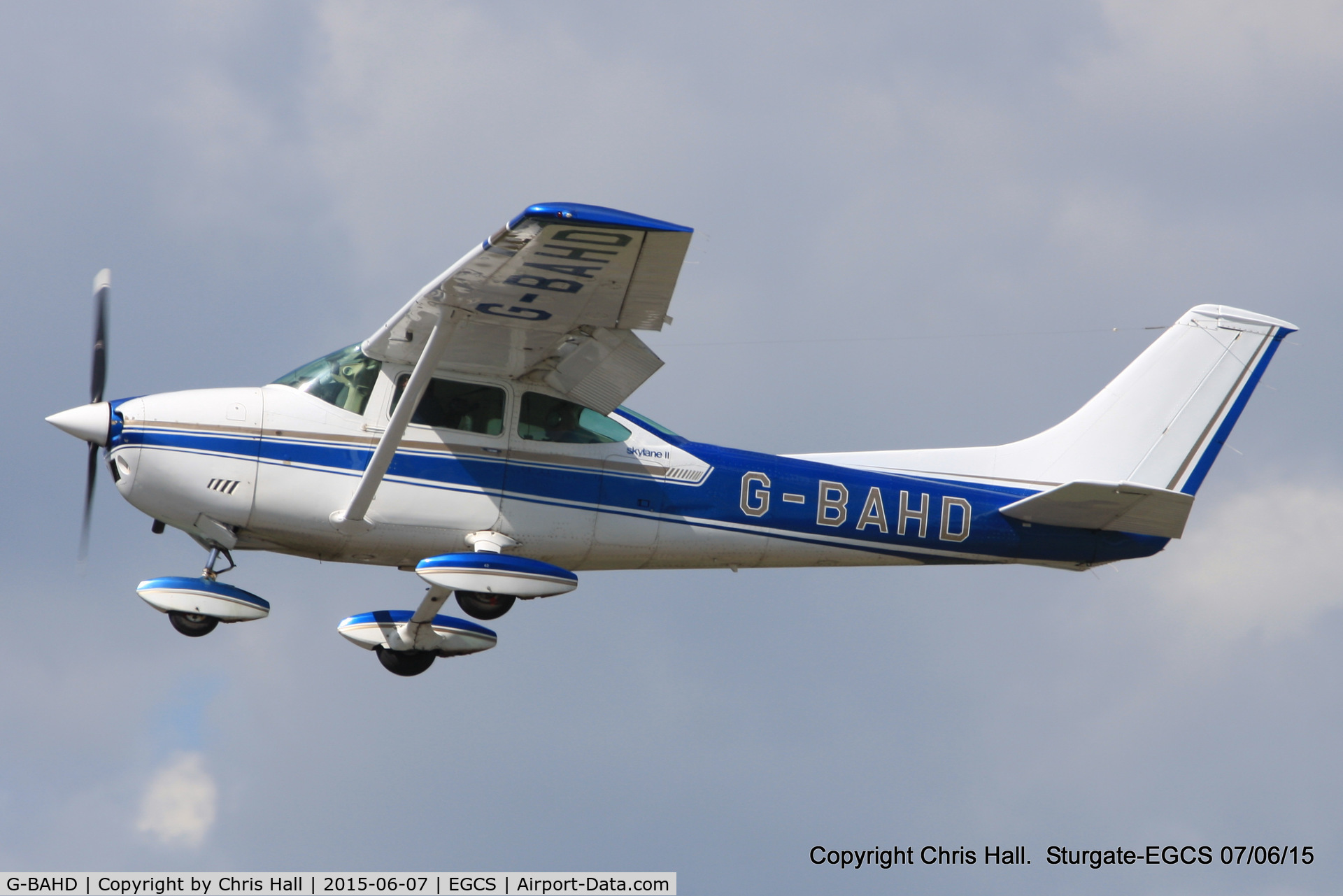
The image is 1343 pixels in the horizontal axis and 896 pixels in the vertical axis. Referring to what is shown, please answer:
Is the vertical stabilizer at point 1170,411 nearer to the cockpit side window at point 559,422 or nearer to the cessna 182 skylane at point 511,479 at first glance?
the cessna 182 skylane at point 511,479

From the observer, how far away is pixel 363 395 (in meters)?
13.2

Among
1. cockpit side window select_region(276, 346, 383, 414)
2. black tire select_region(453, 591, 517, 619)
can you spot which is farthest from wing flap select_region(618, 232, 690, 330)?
black tire select_region(453, 591, 517, 619)

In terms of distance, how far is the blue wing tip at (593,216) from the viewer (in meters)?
10.9

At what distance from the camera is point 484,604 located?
13133mm

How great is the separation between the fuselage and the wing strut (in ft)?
0.45

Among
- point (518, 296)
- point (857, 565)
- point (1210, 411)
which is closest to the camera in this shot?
point (518, 296)

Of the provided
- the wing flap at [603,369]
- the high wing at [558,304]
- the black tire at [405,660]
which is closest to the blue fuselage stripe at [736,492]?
the wing flap at [603,369]

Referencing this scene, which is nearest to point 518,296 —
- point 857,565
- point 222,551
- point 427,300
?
point 427,300

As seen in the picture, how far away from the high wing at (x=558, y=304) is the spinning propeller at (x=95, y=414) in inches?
90.3

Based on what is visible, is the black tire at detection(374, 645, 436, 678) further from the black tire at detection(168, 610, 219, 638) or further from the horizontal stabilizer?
the horizontal stabilizer

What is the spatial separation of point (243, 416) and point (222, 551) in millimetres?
1215

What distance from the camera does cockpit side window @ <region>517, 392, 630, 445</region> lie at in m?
13.4

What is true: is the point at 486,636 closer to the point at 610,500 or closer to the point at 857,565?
the point at 610,500

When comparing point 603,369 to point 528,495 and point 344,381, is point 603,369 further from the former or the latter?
point 344,381
